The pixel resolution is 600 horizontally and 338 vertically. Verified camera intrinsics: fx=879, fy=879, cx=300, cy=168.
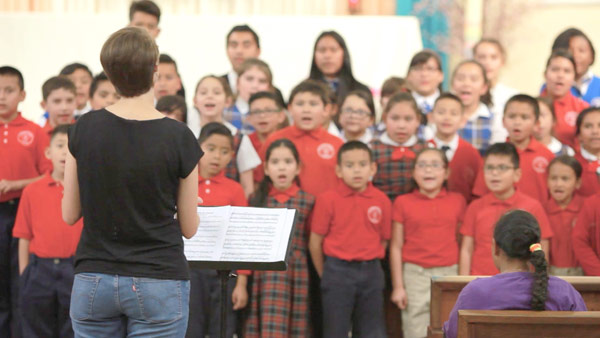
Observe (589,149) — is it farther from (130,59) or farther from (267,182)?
(130,59)

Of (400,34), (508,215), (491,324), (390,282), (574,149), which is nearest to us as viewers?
(491,324)

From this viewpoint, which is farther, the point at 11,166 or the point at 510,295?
the point at 11,166

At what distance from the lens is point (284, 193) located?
14.0 ft

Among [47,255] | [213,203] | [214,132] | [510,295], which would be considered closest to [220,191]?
[213,203]

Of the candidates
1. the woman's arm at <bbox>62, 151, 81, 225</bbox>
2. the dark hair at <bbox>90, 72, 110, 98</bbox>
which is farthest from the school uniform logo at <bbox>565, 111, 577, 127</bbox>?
the woman's arm at <bbox>62, 151, 81, 225</bbox>

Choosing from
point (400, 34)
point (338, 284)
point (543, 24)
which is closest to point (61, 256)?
point (338, 284)

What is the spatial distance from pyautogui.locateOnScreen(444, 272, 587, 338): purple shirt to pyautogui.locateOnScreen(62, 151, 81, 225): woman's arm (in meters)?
1.21

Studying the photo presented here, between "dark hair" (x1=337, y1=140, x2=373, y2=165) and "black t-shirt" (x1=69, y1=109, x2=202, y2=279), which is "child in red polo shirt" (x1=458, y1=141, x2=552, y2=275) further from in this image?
"black t-shirt" (x1=69, y1=109, x2=202, y2=279)

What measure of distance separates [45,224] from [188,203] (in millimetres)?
1984

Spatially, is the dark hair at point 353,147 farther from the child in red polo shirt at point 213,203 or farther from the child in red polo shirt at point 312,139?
the child in red polo shirt at point 213,203

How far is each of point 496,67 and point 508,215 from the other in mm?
2945

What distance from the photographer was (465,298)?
9.07 ft

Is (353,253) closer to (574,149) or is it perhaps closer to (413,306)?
(413,306)

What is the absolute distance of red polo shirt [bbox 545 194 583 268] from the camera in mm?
4324
